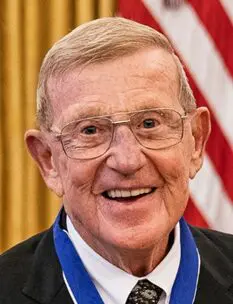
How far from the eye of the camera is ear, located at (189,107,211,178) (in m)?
1.31

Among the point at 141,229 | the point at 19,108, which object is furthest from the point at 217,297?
the point at 19,108

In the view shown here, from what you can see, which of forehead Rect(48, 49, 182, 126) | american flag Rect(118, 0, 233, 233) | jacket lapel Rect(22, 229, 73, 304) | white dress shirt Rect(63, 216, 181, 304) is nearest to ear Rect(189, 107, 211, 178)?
forehead Rect(48, 49, 182, 126)

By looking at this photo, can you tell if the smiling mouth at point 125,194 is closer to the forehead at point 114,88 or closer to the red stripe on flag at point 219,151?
the forehead at point 114,88

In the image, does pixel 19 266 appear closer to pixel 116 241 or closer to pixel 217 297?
pixel 116 241

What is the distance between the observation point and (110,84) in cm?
118

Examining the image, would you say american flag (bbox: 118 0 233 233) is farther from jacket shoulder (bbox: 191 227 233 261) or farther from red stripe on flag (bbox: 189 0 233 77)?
jacket shoulder (bbox: 191 227 233 261)

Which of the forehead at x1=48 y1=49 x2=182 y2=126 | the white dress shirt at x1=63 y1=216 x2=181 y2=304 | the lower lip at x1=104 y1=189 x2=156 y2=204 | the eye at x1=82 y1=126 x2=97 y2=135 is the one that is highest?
the forehead at x1=48 y1=49 x2=182 y2=126

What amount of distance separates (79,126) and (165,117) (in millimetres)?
154

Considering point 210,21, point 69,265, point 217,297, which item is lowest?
point 217,297

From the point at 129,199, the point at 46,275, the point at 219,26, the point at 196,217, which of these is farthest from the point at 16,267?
the point at 219,26

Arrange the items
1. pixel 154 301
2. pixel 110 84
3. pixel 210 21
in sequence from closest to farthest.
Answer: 1. pixel 110 84
2. pixel 154 301
3. pixel 210 21

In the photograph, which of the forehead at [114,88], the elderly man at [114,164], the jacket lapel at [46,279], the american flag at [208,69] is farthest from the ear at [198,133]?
the american flag at [208,69]

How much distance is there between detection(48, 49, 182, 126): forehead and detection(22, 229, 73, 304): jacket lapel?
0.30m

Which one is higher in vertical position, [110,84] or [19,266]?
[110,84]
